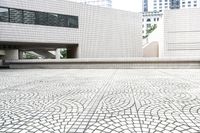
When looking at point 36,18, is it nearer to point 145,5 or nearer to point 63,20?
point 63,20

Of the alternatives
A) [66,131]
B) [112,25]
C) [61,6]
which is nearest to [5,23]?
[61,6]

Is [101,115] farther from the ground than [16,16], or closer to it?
closer to it

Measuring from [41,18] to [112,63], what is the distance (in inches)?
371

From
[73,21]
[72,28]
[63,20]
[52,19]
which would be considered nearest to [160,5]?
[73,21]

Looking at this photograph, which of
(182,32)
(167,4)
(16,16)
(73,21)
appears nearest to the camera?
(16,16)

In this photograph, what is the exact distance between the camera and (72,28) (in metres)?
20.3

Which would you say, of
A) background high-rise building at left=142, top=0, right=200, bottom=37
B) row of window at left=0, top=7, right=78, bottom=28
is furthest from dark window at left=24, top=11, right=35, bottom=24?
background high-rise building at left=142, top=0, right=200, bottom=37

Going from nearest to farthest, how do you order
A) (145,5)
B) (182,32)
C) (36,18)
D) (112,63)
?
(112,63) → (36,18) → (182,32) → (145,5)

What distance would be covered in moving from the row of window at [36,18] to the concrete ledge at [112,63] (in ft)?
13.9

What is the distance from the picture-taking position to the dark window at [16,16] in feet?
55.5

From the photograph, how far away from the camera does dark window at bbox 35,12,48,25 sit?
1831 cm

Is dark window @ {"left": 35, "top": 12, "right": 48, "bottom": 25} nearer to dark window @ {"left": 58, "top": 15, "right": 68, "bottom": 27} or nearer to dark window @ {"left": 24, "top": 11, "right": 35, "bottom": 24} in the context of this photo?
dark window @ {"left": 24, "top": 11, "right": 35, "bottom": 24}

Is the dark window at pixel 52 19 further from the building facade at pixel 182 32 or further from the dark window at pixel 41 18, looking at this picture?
the building facade at pixel 182 32

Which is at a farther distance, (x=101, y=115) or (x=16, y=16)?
(x=16, y=16)
